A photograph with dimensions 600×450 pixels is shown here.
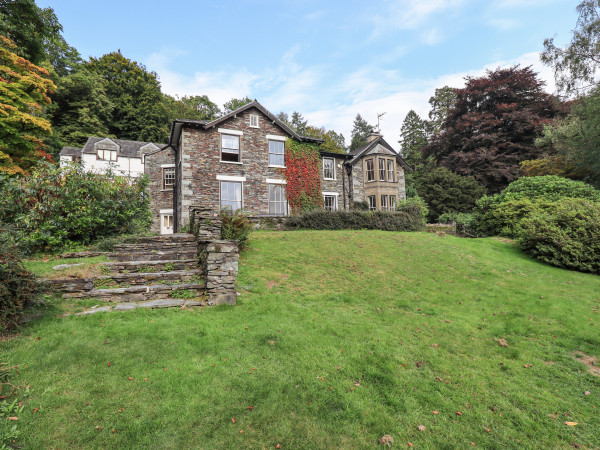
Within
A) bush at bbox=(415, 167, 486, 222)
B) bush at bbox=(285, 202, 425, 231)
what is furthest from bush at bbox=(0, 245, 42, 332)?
bush at bbox=(415, 167, 486, 222)

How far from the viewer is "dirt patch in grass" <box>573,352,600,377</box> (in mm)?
4480

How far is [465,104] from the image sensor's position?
108 feet

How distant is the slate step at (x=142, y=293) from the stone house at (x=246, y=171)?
10277 mm

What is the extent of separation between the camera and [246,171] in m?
17.8

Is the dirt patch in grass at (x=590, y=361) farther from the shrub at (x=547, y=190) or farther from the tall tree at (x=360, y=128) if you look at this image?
the tall tree at (x=360, y=128)

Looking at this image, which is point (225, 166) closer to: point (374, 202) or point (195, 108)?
point (374, 202)

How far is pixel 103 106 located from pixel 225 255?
1797 inches

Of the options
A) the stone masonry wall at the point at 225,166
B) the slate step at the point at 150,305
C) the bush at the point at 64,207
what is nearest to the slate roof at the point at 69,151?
the stone masonry wall at the point at 225,166

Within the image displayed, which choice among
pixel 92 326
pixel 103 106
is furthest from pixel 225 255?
pixel 103 106

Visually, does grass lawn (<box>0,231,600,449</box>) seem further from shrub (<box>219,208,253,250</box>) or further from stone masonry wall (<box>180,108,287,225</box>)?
stone masonry wall (<box>180,108,287,225</box>)

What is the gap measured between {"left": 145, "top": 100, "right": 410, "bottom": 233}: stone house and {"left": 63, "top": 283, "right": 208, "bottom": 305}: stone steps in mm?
10277

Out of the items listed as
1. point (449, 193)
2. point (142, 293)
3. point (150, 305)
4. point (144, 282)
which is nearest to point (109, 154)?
point (144, 282)

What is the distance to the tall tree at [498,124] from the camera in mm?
28516

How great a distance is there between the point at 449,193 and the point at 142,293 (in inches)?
1150
